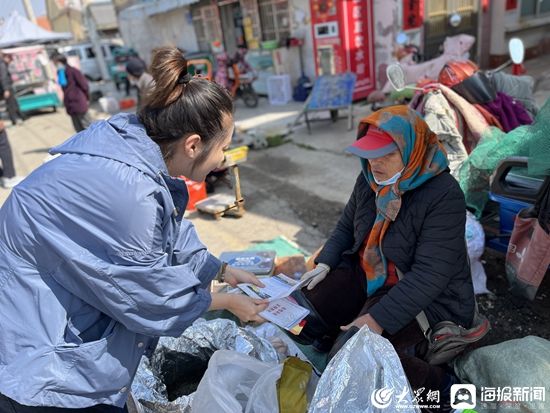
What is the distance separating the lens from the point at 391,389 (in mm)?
1448

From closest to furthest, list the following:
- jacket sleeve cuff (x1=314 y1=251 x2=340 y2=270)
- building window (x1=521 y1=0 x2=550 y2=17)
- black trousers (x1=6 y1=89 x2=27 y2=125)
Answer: jacket sleeve cuff (x1=314 y1=251 x2=340 y2=270)
building window (x1=521 y1=0 x2=550 y2=17)
black trousers (x1=6 y1=89 x2=27 y2=125)

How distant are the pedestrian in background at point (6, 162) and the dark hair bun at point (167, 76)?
17.2 feet

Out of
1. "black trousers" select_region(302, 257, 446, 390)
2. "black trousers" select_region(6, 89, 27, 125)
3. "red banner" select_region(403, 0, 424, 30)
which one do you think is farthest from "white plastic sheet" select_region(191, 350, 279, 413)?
"black trousers" select_region(6, 89, 27, 125)

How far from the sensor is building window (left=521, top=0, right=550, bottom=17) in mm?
9336

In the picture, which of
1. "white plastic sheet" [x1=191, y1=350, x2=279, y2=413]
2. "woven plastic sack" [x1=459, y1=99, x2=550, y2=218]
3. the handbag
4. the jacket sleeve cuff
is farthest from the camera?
"woven plastic sack" [x1=459, y1=99, x2=550, y2=218]

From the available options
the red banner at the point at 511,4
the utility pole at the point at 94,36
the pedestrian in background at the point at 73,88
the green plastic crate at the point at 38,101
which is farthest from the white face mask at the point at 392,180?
the utility pole at the point at 94,36

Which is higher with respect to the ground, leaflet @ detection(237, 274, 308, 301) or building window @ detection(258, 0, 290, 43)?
building window @ detection(258, 0, 290, 43)

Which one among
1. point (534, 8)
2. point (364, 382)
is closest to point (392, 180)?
point (364, 382)

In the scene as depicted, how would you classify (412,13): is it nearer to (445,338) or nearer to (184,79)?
(445,338)

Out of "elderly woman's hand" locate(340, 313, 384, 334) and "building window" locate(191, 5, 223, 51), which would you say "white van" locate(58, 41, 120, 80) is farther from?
"elderly woman's hand" locate(340, 313, 384, 334)

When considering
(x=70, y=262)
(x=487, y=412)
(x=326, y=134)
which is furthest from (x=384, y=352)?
(x=326, y=134)

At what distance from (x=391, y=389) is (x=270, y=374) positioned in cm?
45

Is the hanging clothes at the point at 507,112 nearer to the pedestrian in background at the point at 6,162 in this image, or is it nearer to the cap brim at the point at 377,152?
the cap brim at the point at 377,152

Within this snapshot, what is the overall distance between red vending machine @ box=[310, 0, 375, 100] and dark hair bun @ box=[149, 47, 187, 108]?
703cm
